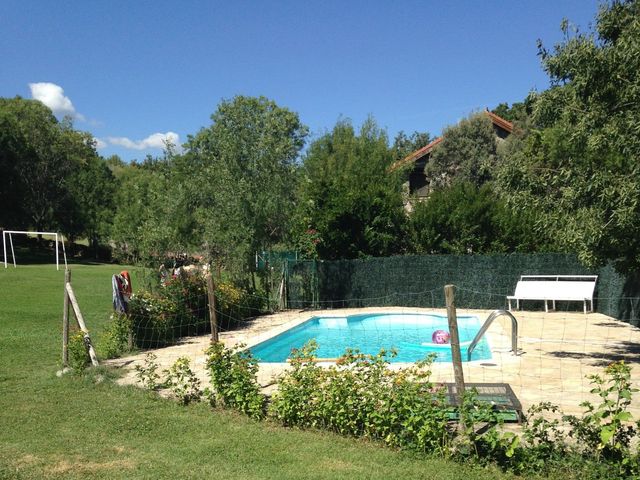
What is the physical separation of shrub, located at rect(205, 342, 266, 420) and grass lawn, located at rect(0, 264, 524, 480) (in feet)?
0.61

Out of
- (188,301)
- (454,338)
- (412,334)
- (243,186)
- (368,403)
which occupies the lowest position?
(412,334)

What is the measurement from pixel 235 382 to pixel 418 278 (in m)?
14.4

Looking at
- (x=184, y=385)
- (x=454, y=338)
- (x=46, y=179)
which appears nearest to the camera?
(x=454, y=338)

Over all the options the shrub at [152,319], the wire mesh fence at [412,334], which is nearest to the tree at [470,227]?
the wire mesh fence at [412,334]

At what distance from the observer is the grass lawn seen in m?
5.27

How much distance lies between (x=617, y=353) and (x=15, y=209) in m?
50.4

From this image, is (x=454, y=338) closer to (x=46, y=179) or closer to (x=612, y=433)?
(x=612, y=433)

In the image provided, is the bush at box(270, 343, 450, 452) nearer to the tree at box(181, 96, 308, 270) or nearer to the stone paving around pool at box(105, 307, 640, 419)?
the stone paving around pool at box(105, 307, 640, 419)

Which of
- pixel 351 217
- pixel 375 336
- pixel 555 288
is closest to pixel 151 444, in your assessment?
pixel 375 336

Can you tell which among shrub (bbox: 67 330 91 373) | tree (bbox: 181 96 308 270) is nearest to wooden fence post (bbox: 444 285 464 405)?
shrub (bbox: 67 330 91 373)

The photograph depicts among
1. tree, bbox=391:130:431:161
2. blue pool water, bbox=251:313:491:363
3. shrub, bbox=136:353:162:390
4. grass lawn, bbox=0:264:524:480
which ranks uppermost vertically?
tree, bbox=391:130:431:161

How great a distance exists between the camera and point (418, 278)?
2089cm

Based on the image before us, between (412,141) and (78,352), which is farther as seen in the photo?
(412,141)

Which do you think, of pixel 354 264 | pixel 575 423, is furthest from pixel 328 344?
pixel 575 423
